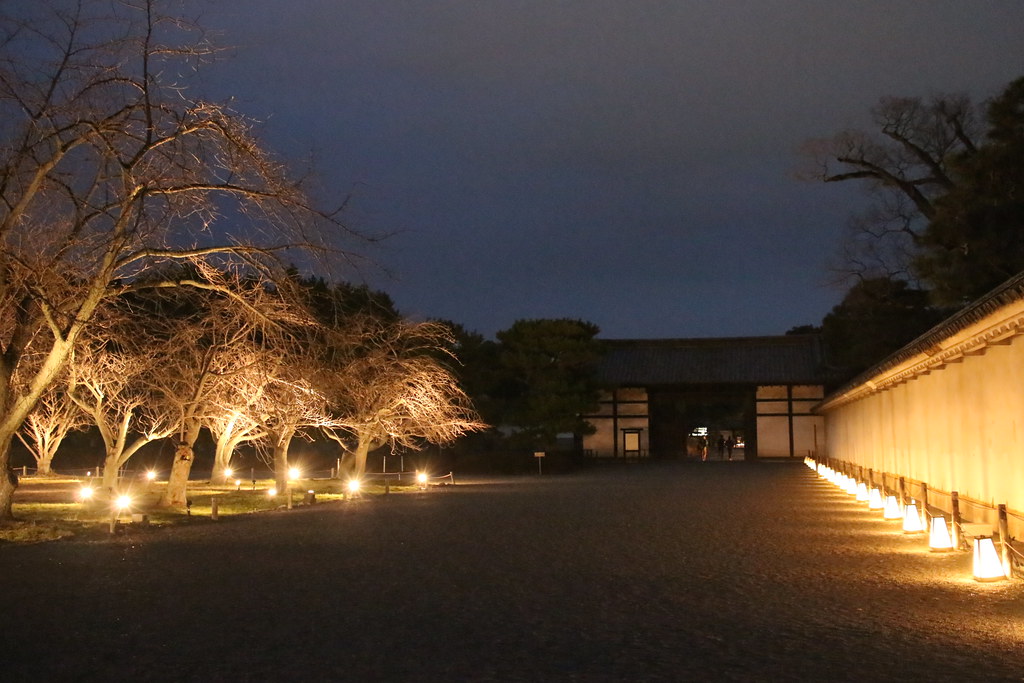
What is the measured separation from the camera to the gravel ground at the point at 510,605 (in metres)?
6.48

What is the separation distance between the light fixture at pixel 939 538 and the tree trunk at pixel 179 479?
48.3 feet

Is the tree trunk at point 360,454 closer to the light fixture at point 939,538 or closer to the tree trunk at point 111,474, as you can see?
the tree trunk at point 111,474

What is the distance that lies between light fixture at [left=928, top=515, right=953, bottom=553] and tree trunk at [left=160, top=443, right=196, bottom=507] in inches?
579

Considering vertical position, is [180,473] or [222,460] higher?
[222,460]

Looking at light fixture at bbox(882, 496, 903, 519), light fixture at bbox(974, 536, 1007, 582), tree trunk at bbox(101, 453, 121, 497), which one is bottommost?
light fixture at bbox(974, 536, 1007, 582)

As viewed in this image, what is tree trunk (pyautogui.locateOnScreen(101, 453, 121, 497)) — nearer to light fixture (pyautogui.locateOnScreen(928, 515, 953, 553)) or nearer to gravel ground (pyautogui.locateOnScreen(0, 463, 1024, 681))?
gravel ground (pyautogui.locateOnScreen(0, 463, 1024, 681))

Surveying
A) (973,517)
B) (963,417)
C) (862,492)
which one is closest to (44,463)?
(862,492)

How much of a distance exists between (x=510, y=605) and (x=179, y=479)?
14.1m

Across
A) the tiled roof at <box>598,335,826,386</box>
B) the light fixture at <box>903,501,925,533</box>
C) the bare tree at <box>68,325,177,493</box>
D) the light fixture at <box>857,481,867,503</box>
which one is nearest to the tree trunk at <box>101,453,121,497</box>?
the bare tree at <box>68,325,177,493</box>

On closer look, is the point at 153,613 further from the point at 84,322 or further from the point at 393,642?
the point at 84,322

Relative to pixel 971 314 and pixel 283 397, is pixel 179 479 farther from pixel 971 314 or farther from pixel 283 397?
pixel 971 314

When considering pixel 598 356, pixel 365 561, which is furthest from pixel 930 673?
pixel 598 356

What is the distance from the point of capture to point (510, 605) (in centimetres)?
885

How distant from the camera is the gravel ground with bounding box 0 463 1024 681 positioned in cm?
648
